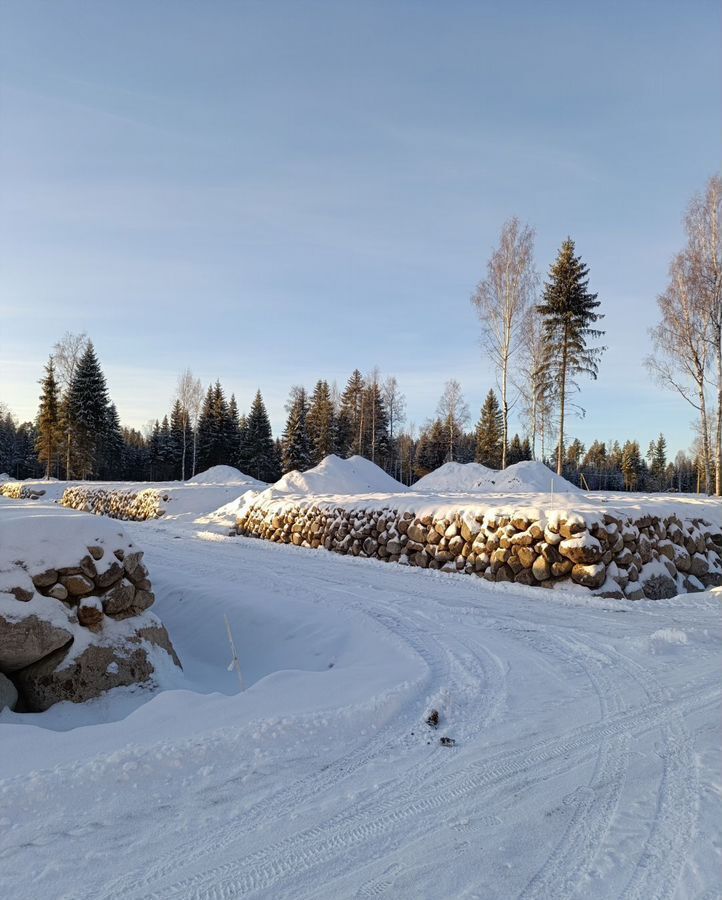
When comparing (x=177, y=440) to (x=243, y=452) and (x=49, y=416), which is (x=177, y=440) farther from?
(x=49, y=416)

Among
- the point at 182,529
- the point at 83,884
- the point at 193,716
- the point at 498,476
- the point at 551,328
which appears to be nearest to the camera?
the point at 83,884

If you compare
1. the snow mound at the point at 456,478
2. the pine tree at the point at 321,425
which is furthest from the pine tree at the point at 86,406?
the snow mound at the point at 456,478

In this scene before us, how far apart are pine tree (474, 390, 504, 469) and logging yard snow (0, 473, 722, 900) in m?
43.1

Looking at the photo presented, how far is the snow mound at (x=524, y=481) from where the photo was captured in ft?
63.9

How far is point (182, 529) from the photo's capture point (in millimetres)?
16672

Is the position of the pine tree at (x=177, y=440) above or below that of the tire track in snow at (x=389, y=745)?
above

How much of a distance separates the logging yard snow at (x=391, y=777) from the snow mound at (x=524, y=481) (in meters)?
14.3

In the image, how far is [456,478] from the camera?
22922 millimetres

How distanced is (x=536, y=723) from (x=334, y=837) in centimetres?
167

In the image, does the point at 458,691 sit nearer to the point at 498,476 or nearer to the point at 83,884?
the point at 83,884

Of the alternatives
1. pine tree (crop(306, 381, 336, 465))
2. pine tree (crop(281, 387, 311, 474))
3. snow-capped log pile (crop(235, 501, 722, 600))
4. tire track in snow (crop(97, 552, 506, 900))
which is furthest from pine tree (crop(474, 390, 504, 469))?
tire track in snow (crop(97, 552, 506, 900))

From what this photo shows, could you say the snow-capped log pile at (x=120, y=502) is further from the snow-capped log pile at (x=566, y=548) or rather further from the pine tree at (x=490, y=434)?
the pine tree at (x=490, y=434)

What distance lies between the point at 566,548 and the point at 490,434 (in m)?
41.2

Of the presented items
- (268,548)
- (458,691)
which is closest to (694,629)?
(458,691)
